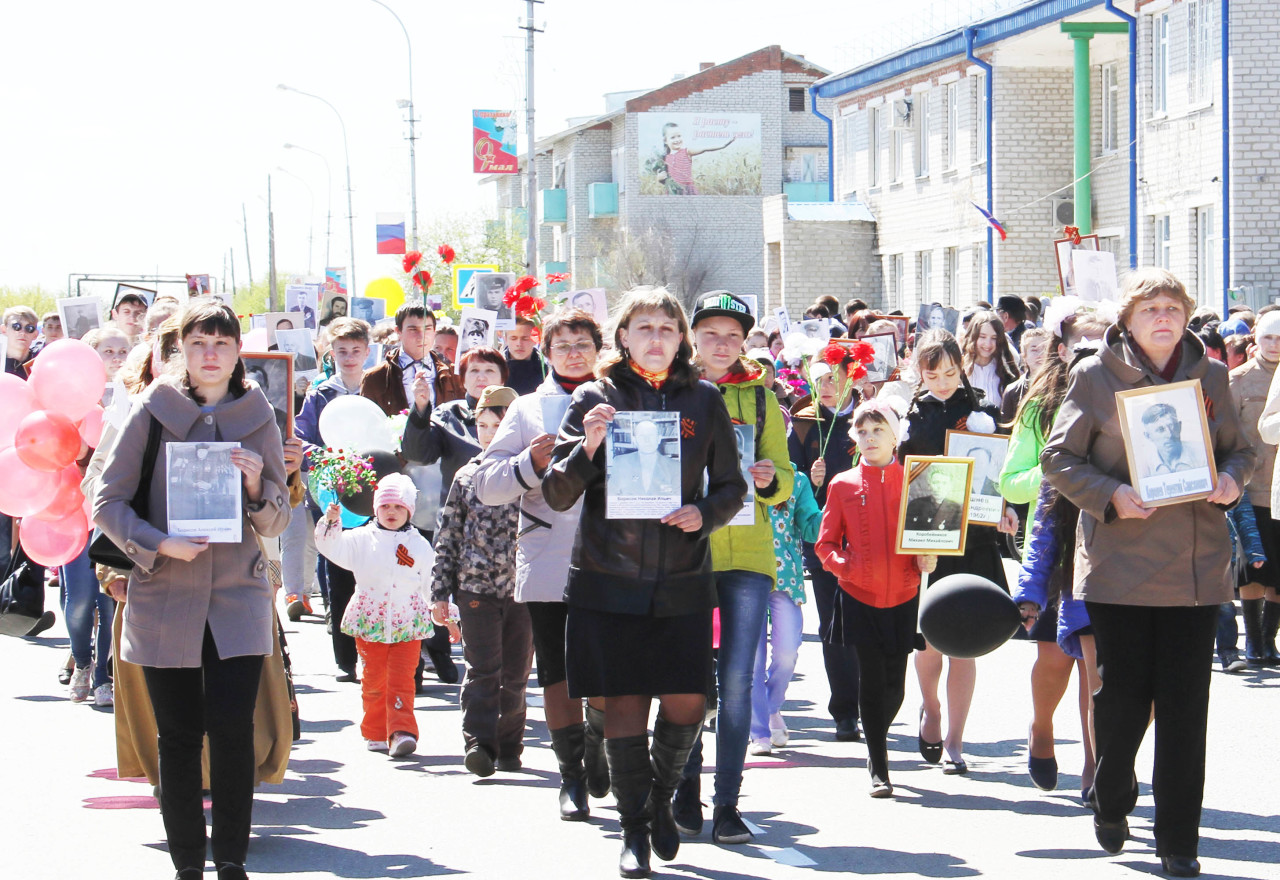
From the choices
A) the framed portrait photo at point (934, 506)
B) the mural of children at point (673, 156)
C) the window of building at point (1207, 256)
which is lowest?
the framed portrait photo at point (934, 506)

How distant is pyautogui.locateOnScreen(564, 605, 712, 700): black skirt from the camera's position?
19.2 feet

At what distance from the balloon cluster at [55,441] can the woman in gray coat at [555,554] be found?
97.3 inches

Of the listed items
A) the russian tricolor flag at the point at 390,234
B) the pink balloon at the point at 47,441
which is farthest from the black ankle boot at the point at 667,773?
the russian tricolor flag at the point at 390,234

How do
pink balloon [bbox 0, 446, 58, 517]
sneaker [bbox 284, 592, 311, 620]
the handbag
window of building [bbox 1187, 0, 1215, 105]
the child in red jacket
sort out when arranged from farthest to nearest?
window of building [bbox 1187, 0, 1215, 105]
sneaker [bbox 284, 592, 311, 620]
pink balloon [bbox 0, 446, 58, 517]
the child in red jacket
the handbag

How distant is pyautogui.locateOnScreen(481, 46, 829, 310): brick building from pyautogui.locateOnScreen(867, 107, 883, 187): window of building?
21.1m

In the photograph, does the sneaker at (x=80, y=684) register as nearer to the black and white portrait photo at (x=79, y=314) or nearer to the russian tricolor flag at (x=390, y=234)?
the black and white portrait photo at (x=79, y=314)

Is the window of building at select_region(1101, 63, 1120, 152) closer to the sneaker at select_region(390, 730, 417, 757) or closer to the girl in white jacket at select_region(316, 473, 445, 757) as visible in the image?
the girl in white jacket at select_region(316, 473, 445, 757)

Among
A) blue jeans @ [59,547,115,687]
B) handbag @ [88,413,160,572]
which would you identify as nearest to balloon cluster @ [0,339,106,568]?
blue jeans @ [59,547,115,687]

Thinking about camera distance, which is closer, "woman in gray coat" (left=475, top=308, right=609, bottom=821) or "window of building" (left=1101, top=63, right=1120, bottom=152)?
"woman in gray coat" (left=475, top=308, right=609, bottom=821)

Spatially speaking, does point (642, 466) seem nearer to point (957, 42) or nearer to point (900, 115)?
point (957, 42)

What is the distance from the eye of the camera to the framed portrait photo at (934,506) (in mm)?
7488

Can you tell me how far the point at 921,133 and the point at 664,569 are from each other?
32768 millimetres

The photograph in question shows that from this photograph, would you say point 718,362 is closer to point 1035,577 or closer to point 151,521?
point 1035,577

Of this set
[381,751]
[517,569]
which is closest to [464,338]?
[381,751]
